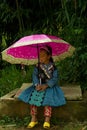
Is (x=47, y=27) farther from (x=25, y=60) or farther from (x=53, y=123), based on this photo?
(x=53, y=123)

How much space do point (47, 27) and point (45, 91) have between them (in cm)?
240

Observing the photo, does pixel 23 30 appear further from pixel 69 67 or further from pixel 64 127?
pixel 64 127

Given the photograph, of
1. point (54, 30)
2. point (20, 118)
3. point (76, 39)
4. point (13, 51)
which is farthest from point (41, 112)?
point (54, 30)

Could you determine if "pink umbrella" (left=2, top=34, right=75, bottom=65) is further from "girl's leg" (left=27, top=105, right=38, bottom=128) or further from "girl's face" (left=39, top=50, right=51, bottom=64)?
"girl's leg" (left=27, top=105, right=38, bottom=128)

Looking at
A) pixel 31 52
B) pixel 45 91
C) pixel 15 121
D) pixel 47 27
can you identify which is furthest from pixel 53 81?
pixel 47 27

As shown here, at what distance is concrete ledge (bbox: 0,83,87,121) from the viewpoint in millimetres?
5152

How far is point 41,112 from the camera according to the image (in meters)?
5.29

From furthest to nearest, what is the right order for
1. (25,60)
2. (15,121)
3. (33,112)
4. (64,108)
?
1. (25,60)
2. (15,121)
3. (64,108)
4. (33,112)

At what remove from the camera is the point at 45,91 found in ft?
16.6

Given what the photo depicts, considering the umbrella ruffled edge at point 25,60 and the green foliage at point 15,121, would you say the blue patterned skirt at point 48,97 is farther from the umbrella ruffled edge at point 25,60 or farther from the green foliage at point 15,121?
the umbrella ruffled edge at point 25,60

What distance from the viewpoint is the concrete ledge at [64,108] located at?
515cm

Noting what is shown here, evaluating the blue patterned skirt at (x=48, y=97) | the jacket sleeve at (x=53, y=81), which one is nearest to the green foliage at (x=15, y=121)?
the blue patterned skirt at (x=48, y=97)

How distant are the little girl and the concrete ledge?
0.20 meters

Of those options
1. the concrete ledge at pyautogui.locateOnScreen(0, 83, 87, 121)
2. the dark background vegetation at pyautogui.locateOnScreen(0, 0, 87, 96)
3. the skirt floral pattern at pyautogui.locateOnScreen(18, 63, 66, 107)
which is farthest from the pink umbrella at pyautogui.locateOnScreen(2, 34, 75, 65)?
the concrete ledge at pyautogui.locateOnScreen(0, 83, 87, 121)
